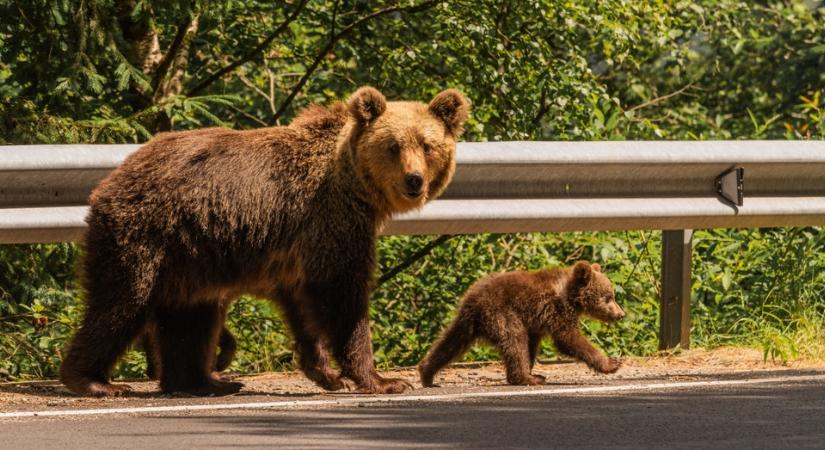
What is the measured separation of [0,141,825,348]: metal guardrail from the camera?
24.4ft

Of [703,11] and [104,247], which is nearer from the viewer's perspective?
[104,247]

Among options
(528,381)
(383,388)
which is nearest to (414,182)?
(383,388)

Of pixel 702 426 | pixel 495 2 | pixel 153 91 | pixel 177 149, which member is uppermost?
pixel 495 2

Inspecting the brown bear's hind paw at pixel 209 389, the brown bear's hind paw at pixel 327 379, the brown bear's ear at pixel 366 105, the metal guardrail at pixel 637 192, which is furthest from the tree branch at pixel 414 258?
the brown bear's hind paw at pixel 209 389

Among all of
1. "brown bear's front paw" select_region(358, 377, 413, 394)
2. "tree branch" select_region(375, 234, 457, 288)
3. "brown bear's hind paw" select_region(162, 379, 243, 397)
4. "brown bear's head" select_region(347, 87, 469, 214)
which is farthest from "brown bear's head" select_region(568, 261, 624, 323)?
"brown bear's hind paw" select_region(162, 379, 243, 397)

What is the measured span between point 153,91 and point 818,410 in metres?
6.19

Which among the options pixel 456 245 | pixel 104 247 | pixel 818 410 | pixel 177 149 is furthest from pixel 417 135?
pixel 456 245

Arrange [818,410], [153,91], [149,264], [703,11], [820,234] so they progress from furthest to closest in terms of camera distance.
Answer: [703,11], [153,91], [820,234], [149,264], [818,410]

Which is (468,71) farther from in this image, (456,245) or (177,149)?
(177,149)

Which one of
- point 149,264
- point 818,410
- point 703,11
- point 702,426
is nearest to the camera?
point 702,426

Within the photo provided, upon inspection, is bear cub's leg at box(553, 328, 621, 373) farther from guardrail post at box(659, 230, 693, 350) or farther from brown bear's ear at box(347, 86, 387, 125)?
brown bear's ear at box(347, 86, 387, 125)

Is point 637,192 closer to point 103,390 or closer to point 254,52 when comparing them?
point 103,390

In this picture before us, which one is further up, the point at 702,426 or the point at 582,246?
the point at 582,246

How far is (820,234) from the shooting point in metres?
9.11
